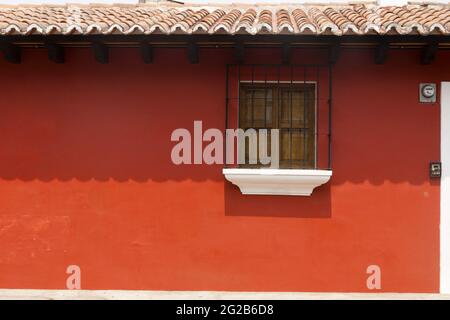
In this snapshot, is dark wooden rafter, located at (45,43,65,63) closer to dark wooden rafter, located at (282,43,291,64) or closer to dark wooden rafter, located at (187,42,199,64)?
dark wooden rafter, located at (187,42,199,64)

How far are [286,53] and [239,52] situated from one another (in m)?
0.51

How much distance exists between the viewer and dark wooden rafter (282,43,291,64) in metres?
4.66

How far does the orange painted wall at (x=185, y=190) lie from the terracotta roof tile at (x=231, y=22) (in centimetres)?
39

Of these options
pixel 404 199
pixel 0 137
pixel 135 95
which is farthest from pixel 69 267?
pixel 404 199

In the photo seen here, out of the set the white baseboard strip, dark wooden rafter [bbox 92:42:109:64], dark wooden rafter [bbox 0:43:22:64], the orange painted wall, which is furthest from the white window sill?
dark wooden rafter [bbox 0:43:22:64]

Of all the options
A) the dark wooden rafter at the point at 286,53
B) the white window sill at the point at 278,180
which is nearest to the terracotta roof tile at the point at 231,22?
the dark wooden rafter at the point at 286,53

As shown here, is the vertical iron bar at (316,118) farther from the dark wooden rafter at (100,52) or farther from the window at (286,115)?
the dark wooden rafter at (100,52)

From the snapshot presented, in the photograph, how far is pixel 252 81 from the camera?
196 inches

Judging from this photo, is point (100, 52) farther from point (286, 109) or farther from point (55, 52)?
point (286, 109)

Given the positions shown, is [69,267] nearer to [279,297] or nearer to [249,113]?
[279,297]

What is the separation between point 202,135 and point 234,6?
105 inches

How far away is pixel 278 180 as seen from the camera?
4.74m

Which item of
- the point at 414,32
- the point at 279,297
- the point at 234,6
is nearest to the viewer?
the point at 414,32

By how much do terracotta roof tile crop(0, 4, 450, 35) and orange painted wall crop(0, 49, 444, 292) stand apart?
394mm
